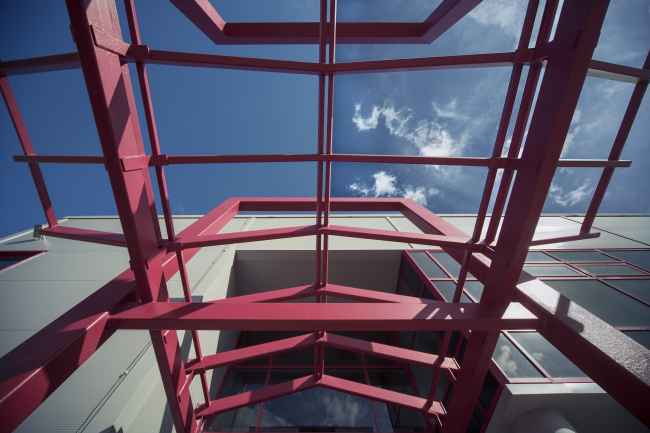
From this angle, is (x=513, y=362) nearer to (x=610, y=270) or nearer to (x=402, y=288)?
(x=402, y=288)

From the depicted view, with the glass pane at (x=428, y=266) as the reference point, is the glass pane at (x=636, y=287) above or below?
above

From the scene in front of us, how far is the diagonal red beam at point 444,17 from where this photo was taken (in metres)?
2.58

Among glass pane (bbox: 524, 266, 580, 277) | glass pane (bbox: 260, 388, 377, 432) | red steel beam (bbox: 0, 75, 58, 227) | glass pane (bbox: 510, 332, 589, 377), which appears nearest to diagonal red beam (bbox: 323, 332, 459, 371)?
glass pane (bbox: 510, 332, 589, 377)

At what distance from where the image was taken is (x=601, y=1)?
161cm

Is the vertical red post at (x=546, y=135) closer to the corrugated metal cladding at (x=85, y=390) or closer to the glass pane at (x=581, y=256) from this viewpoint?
the corrugated metal cladding at (x=85, y=390)

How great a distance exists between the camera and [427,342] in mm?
7379

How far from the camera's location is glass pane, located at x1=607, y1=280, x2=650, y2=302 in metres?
6.30

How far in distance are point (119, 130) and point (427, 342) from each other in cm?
836

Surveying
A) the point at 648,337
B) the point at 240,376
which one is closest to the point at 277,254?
the point at 240,376

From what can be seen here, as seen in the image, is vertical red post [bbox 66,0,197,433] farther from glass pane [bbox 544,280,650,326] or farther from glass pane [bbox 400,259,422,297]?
glass pane [bbox 544,280,650,326]

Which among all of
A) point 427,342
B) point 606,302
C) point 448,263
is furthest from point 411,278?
point 606,302

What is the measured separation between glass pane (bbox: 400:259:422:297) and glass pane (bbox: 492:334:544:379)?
133 inches

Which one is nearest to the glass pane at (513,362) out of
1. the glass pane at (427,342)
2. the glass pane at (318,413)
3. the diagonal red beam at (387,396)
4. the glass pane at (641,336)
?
the diagonal red beam at (387,396)

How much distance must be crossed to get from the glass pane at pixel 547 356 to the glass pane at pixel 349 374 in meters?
5.44
